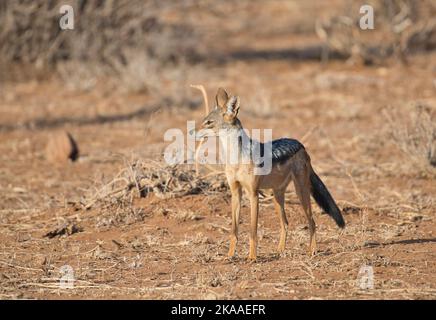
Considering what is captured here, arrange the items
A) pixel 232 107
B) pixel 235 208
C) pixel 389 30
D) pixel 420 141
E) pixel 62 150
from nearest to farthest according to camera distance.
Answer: pixel 232 107 < pixel 235 208 < pixel 420 141 < pixel 62 150 < pixel 389 30

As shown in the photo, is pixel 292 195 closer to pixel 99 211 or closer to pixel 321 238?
pixel 321 238

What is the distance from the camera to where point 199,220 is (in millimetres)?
8188

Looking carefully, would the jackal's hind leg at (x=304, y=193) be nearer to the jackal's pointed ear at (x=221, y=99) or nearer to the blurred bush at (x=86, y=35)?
the jackal's pointed ear at (x=221, y=99)

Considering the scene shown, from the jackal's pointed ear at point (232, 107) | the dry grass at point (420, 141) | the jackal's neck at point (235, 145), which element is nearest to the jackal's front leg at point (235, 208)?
the jackal's neck at point (235, 145)

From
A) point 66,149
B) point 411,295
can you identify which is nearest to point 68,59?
point 66,149

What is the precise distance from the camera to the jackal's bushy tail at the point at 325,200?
7.07 meters

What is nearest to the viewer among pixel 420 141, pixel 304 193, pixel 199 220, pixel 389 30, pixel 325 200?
pixel 304 193

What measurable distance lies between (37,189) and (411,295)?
18.3 ft

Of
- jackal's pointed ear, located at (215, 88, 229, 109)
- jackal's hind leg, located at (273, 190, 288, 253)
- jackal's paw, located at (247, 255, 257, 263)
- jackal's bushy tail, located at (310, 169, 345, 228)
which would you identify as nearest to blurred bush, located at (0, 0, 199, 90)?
jackal's bushy tail, located at (310, 169, 345, 228)

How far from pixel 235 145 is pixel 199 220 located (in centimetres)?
190

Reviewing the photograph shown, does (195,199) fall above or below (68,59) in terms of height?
below

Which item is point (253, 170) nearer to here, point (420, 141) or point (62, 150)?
point (420, 141)

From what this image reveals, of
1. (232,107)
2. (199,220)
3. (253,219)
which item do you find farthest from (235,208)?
(199,220)

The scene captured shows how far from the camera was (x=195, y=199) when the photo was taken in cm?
852
